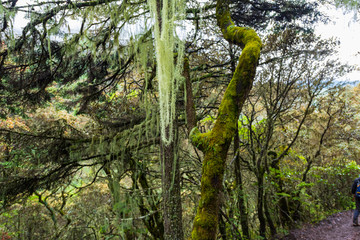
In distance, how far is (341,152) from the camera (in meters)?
8.37

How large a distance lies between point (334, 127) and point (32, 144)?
28.6 feet

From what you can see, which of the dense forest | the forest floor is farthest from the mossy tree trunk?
the forest floor

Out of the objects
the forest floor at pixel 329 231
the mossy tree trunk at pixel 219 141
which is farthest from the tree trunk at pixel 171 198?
the forest floor at pixel 329 231

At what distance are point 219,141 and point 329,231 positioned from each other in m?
5.88

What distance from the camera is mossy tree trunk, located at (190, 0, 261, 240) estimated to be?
184cm

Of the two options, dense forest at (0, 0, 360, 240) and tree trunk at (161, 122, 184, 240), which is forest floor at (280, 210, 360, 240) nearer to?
dense forest at (0, 0, 360, 240)

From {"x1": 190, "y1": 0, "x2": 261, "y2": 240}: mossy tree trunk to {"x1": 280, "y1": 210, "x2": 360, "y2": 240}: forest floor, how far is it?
14.2 feet

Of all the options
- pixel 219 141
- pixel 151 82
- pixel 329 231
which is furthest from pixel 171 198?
pixel 329 231

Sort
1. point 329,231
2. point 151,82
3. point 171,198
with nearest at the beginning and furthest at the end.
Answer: point 171,198 < point 151,82 < point 329,231

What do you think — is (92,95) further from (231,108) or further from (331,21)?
(331,21)

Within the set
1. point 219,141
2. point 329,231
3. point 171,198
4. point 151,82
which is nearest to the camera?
point 219,141

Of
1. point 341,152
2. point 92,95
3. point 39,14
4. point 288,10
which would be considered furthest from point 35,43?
point 341,152

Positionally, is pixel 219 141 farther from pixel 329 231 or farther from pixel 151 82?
pixel 329 231

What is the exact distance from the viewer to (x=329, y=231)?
5641 millimetres
